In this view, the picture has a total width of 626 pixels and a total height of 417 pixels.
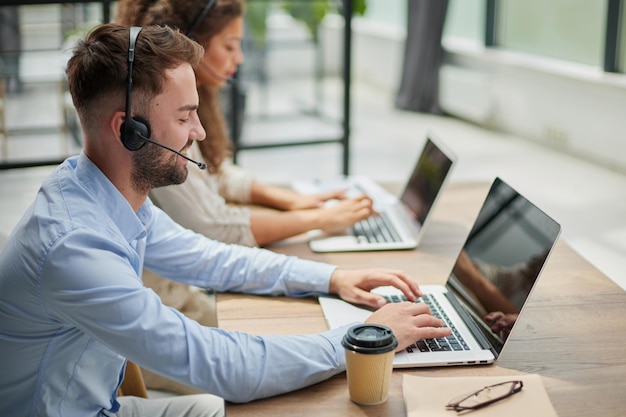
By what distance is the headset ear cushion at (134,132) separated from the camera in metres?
1.20

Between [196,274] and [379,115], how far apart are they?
5846mm

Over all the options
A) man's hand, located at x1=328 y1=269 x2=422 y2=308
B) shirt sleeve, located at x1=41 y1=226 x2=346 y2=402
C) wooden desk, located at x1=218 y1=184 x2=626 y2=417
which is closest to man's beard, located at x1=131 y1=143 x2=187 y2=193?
shirt sleeve, located at x1=41 y1=226 x2=346 y2=402

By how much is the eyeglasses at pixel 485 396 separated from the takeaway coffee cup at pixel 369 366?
0.10m

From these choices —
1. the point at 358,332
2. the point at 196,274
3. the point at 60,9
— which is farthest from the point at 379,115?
the point at 358,332

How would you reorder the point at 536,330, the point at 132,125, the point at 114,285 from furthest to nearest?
the point at 536,330, the point at 132,125, the point at 114,285

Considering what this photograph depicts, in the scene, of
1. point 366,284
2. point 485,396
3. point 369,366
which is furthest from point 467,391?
point 366,284

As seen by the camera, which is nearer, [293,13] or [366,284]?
[366,284]

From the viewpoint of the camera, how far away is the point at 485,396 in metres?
1.11

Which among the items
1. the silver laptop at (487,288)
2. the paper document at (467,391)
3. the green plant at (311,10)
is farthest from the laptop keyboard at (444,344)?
the green plant at (311,10)

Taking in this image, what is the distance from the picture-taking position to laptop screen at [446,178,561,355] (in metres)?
1.27

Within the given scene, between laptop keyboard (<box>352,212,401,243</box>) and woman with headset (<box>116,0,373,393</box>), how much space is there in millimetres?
33

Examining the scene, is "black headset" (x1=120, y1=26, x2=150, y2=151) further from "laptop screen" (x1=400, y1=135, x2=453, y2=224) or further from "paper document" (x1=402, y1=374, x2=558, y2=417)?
"laptop screen" (x1=400, y1=135, x2=453, y2=224)

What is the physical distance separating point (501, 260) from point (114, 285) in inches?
25.7

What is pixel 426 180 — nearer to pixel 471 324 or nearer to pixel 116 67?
pixel 471 324
